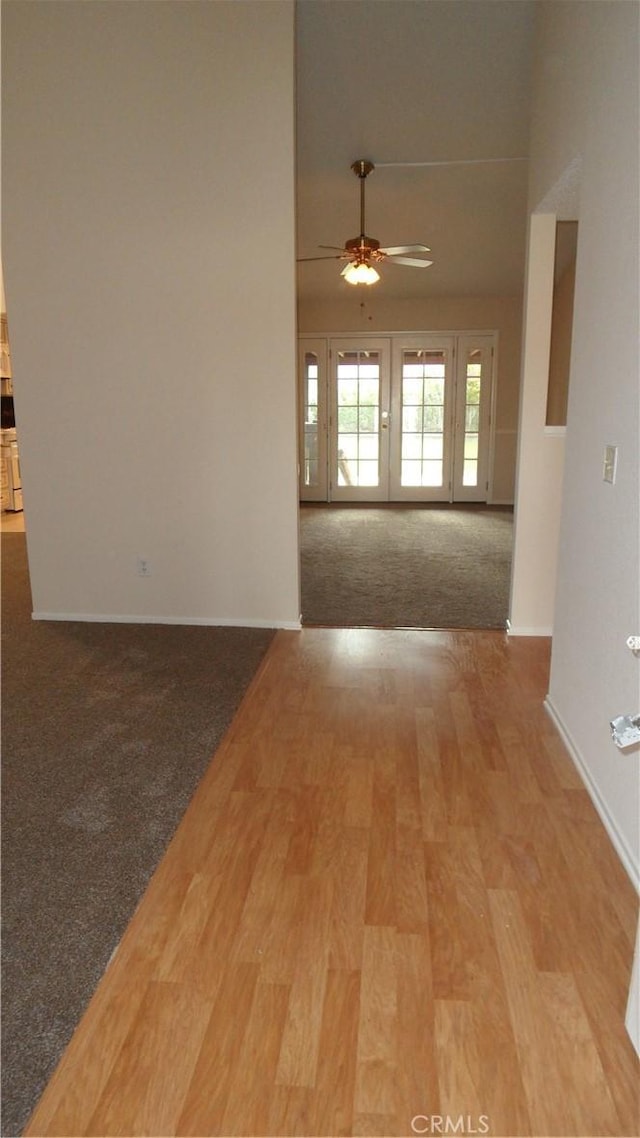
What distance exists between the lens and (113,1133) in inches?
45.9

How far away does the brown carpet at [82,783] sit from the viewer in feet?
4.78

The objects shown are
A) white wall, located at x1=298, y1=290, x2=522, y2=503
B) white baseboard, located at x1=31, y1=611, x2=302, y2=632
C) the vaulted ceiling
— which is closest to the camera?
the vaulted ceiling

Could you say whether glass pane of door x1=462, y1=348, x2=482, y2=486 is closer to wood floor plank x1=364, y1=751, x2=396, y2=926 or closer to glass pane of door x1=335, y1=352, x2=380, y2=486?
glass pane of door x1=335, y1=352, x2=380, y2=486

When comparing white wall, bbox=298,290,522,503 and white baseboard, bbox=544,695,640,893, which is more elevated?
white wall, bbox=298,290,522,503

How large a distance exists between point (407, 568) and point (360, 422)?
402cm

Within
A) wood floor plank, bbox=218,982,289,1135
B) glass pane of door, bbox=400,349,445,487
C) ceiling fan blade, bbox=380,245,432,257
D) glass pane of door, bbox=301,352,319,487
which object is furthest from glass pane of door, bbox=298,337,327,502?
wood floor plank, bbox=218,982,289,1135

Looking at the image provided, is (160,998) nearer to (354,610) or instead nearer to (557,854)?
(557,854)

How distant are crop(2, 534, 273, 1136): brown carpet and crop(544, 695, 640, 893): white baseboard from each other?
1.25 metres

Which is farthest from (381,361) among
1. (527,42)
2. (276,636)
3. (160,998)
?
(160,998)

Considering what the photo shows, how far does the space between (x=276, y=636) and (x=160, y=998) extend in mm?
2351

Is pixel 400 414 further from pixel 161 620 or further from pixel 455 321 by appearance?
pixel 161 620

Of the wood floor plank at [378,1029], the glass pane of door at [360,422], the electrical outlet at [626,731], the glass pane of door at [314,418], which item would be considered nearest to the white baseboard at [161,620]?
the wood floor plank at [378,1029]

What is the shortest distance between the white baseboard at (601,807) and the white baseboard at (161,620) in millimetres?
1621

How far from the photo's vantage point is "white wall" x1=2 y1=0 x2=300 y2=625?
11.0ft
